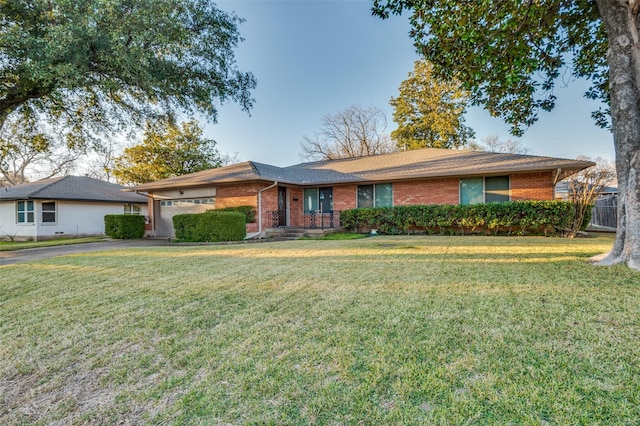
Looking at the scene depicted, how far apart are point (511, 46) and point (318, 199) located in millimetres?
9933

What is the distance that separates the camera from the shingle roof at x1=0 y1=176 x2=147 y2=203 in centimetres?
1585

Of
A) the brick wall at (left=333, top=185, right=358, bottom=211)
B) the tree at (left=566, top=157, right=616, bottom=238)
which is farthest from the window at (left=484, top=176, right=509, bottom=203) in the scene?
the brick wall at (left=333, top=185, right=358, bottom=211)

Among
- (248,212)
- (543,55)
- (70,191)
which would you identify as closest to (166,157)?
(70,191)

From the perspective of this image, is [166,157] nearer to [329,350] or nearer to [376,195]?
[376,195]

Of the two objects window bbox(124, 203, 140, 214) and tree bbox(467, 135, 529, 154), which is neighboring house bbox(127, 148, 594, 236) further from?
tree bbox(467, 135, 529, 154)

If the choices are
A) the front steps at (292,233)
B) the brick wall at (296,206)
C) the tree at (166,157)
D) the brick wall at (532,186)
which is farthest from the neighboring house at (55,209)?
the brick wall at (532,186)

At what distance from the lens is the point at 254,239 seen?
12.1m

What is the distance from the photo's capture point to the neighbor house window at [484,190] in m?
11.8

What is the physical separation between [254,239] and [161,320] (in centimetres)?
901

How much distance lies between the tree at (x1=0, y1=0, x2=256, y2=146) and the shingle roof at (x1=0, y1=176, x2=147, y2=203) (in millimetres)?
7347

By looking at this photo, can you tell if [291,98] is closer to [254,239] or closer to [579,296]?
[254,239]

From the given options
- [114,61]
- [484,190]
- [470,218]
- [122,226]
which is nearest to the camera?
[114,61]

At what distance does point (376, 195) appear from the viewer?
1392 centimetres

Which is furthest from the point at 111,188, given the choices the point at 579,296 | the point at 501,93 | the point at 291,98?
the point at 579,296
